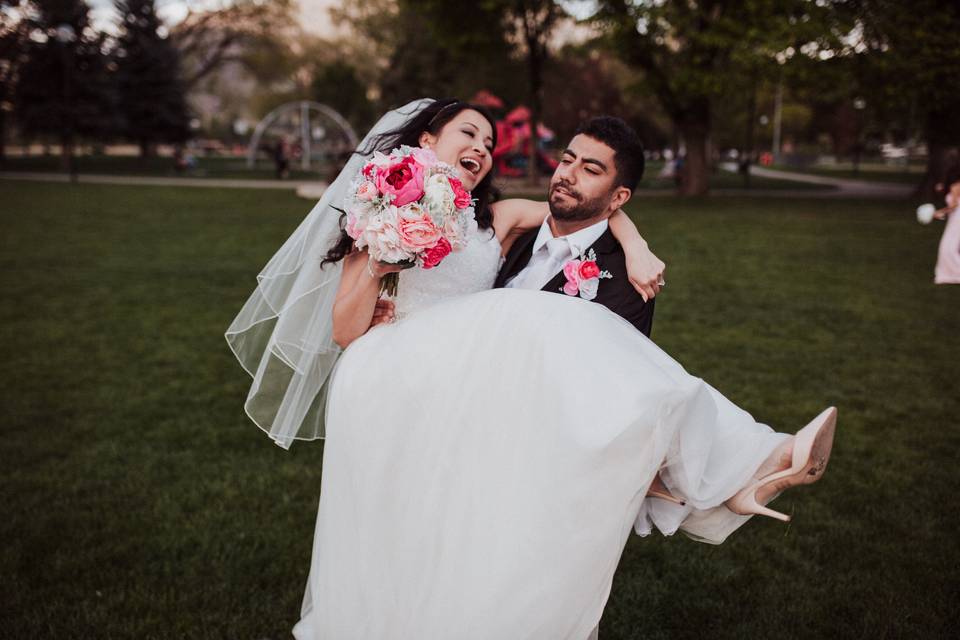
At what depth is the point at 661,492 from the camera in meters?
2.60

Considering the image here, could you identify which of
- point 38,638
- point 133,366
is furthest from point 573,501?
point 133,366

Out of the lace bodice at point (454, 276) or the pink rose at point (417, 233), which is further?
the lace bodice at point (454, 276)

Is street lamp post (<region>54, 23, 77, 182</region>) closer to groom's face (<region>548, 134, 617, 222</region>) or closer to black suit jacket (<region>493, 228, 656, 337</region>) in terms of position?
groom's face (<region>548, 134, 617, 222</region>)

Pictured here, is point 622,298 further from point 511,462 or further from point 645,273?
point 511,462

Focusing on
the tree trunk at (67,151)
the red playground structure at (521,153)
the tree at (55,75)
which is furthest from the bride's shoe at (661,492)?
the tree at (55,75)

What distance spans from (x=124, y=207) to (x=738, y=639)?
21627 millimetres

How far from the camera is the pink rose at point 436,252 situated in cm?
258

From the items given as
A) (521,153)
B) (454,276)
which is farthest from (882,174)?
(454,276)

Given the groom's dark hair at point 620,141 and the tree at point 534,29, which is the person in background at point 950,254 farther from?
the tree at point 534,29

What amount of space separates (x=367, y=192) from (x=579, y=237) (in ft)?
3.45

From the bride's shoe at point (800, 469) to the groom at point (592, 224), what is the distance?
0.87m

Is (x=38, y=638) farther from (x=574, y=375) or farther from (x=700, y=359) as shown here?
(x=700, y=359)

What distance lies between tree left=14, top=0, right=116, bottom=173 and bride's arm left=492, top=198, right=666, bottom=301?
40311mm

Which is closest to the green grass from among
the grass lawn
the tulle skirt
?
the grass lawn
